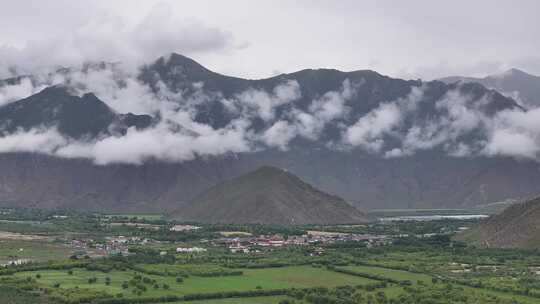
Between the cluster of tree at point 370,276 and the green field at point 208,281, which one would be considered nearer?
the green field at point 208,281

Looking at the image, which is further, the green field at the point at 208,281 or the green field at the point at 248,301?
the green field at the point at 208,281

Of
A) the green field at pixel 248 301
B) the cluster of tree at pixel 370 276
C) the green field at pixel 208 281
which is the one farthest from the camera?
the cluster of tree at pixel 370 276

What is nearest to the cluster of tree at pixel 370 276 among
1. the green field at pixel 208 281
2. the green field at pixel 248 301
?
the green field at pixel 208 281

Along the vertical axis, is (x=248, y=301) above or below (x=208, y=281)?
below

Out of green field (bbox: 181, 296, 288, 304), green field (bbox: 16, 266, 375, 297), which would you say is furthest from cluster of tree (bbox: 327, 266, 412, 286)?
green field (bbox: 181, 296, 288, 304)

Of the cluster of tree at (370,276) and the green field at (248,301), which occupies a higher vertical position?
the cluster of tree at (370,276)

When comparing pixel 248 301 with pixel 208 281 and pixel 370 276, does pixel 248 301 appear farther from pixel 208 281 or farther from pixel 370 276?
pixel 370 276

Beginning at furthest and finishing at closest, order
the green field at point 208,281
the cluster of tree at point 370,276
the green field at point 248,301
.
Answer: the cluster of tree at point 370,276 → the green field at point 208,281 → the green field at point 248,301

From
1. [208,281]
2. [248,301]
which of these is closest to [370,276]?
[208,281]

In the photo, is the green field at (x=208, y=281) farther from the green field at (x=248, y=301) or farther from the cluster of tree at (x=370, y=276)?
the green field at (x=248, y=301)

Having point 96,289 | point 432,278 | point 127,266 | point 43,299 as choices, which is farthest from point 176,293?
point 432,278

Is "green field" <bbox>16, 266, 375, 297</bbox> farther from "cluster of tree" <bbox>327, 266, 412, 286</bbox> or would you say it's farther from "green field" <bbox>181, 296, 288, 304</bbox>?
"green field" <bbox>181, 296, 288, 304</bbox>

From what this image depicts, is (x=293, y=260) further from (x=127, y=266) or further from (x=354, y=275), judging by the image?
(x=127, y=266)
